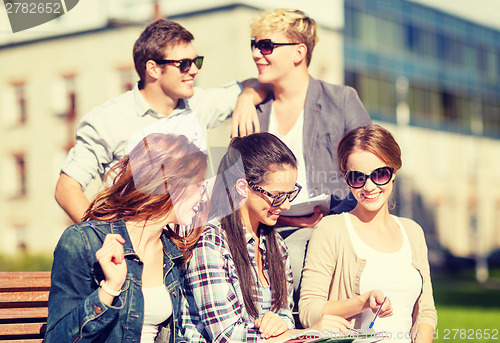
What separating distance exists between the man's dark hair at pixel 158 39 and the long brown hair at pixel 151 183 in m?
1.17

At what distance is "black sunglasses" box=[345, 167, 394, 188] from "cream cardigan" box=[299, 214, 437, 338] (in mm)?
212

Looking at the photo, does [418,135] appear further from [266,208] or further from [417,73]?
[266,208]

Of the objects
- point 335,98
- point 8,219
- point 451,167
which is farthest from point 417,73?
point 335,98

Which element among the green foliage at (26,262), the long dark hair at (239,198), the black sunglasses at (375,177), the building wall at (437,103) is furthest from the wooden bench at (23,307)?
the building wall at (437,103)

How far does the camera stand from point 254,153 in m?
3.60

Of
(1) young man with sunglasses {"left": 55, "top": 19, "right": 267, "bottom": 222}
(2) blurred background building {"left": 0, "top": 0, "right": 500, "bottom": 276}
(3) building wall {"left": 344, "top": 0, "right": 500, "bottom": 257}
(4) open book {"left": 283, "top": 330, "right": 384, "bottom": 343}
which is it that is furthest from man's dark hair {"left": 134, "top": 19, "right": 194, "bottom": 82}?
(3) building wall {"left": 344, "top": 0, "right": 500, "bottom": 257}

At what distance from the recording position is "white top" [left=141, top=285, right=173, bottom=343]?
11.0 ft

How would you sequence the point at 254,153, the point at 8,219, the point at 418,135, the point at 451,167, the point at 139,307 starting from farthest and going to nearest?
1. the point at 451,167
2. the point at 418,135
3. the point at 8,219
4. the point at 254,153
5. the point at 139,307

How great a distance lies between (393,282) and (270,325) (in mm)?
674

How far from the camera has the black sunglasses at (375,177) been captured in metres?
3.76

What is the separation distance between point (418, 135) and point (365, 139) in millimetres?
37277

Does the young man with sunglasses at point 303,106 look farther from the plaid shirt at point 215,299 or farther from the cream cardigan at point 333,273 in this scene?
the plaid shirt at point 215,299

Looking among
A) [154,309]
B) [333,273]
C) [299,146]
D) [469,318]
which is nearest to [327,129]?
[299,146]

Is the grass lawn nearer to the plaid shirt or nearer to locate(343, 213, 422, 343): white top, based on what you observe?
locate(343, 213, 422, 343): white top
